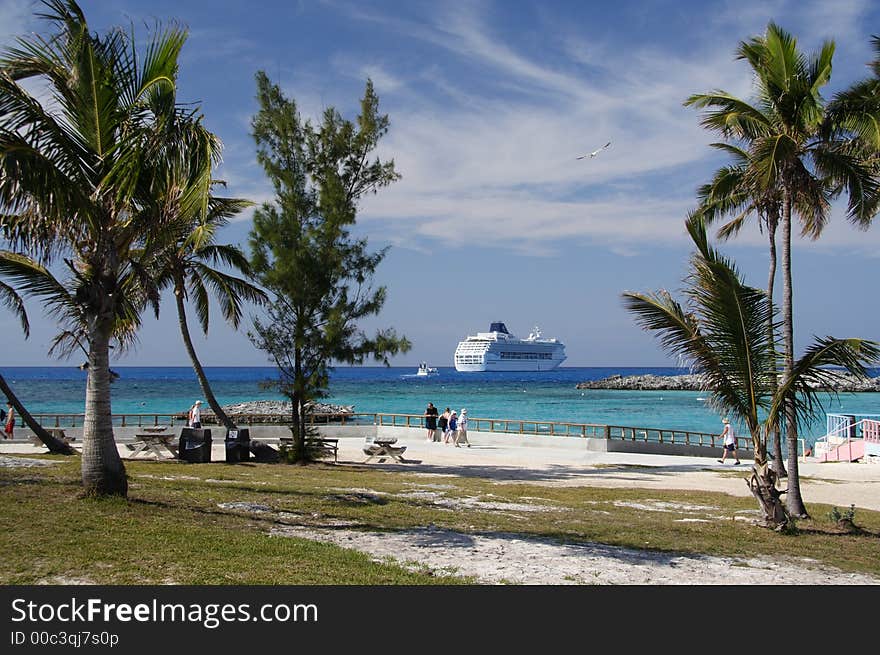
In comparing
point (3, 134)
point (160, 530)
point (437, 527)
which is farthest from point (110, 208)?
point (437, 527)

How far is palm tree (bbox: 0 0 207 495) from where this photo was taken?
27.6 ft

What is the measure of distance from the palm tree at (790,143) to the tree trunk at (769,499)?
829 mm

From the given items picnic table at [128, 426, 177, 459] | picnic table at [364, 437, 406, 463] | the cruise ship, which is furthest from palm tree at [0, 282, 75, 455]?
the cruise ship

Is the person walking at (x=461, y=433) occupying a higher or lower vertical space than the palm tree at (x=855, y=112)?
lower

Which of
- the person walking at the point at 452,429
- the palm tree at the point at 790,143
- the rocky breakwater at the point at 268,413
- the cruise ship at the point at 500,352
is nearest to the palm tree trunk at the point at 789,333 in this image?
the palm tree at the point at 790,143

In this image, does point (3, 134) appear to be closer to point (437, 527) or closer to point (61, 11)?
point (61, 11)

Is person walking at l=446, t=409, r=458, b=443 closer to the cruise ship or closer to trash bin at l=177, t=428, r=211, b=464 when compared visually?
trash bin at l=177, t=428, r=211, b=464

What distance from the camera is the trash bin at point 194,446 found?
59.4 ft

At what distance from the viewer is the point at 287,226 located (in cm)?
1969

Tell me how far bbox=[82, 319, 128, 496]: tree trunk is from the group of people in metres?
18.4

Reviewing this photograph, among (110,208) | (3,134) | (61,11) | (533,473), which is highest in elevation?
(61,11)

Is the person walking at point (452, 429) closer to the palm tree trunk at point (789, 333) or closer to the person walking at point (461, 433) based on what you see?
the person walking at point (461, 433)

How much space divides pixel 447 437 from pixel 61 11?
21.9 meters
